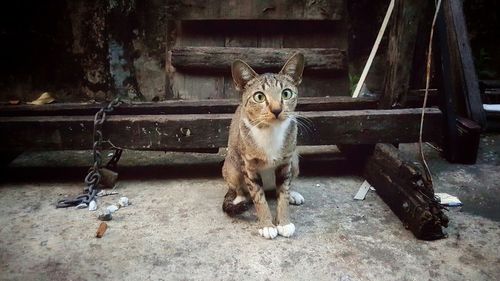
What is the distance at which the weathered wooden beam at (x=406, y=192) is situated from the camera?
209cm

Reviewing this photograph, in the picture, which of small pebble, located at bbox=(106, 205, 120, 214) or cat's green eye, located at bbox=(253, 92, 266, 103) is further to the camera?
small pebble, located at bbox=(106, 205, 120, 214)

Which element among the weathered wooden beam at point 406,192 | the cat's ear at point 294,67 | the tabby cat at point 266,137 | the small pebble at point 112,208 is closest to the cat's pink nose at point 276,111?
the tabby cat at point 266,137

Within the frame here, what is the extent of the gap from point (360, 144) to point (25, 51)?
3815mm

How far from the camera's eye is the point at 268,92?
2.13 metres

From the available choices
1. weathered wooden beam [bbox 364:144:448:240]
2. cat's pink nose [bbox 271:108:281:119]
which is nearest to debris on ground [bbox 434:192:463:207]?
weathered wooden beam [bbox 364:144:448:240]

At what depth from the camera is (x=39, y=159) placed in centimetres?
347

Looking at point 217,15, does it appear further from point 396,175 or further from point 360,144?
point 396,175

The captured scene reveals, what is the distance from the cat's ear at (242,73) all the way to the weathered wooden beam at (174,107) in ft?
2.72

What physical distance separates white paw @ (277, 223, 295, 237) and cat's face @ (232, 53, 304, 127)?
22.5 inches

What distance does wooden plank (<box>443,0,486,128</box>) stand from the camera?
3197 mm

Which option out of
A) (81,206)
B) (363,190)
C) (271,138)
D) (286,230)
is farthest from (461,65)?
(81,206)

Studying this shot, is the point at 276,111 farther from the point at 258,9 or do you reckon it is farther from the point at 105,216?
the point at 258,9

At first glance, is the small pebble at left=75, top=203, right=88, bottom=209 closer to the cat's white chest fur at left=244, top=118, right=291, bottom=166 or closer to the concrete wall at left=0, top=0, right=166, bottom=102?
the cat's white chest fur at left=244, top=118, right=291, bottom=166

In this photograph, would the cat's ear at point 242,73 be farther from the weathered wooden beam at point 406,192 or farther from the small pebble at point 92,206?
the small pebble at point 92,206
